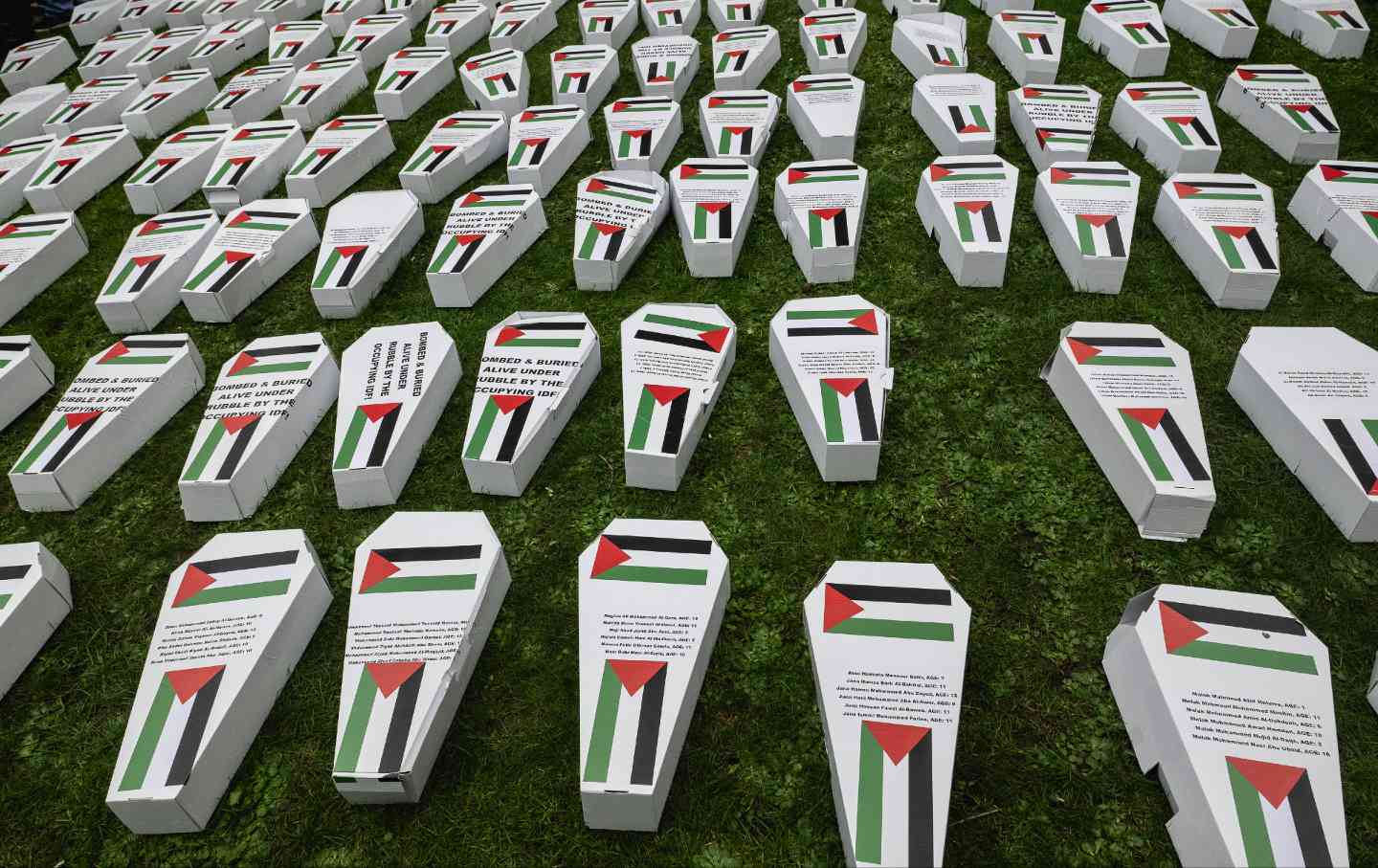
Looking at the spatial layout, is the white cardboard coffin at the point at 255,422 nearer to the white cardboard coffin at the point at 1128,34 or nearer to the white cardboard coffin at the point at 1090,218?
the white cardboard coffin at the point at 1090,218

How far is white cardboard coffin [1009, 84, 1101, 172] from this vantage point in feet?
17.0

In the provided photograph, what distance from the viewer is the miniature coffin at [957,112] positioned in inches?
209

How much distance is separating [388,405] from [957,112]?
3992mm

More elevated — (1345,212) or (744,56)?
(744,56)

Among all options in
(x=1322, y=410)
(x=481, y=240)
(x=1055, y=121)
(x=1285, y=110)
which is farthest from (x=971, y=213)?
(x=481, y=240)

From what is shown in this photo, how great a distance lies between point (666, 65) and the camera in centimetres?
634

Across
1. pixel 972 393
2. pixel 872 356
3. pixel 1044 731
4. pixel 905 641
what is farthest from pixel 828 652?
pixel 972 393

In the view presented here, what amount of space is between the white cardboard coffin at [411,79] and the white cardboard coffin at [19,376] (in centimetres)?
315

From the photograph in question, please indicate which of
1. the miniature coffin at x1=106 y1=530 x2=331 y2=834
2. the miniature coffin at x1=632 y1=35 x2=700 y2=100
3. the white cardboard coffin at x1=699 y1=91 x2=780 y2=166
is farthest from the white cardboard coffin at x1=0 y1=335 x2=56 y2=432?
the miniature coffin at x1=632 y1=35 x2=700 y2=100

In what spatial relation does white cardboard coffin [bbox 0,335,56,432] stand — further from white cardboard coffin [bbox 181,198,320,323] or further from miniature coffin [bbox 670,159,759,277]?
miniature coffin [bbox 670,159,759,277]

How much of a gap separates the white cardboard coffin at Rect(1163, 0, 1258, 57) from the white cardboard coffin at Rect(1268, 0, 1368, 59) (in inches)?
9.3

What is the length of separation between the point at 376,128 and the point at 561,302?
2.40 metres

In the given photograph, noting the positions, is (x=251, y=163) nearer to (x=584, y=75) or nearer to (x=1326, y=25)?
(x=584, y=75)

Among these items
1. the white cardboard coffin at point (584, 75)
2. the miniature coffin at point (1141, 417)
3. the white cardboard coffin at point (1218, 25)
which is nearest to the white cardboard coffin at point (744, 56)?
the white cardboard coffin at point (584, 75)
